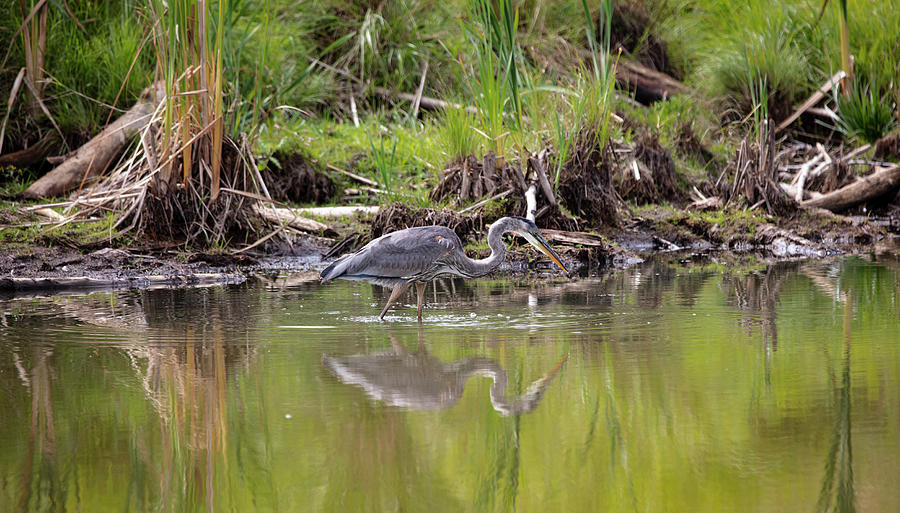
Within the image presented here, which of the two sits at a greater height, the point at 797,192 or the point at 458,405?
the point at 797,192

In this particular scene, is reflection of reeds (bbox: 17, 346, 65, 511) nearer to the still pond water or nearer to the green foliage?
the still pond water

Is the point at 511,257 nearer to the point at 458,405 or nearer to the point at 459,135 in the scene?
the point at 459,135

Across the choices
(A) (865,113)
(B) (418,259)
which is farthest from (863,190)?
(B) (418,259)

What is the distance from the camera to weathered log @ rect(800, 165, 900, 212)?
38.7 ft

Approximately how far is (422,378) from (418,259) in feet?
6.87

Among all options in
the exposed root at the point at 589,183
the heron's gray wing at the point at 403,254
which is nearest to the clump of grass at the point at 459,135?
the exposed root at the point at 589,183

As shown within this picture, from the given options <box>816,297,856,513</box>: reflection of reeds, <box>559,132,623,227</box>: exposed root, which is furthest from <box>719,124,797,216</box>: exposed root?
<box>816,297,856,513</box>: reflection of reeds

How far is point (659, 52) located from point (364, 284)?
10.2 metres

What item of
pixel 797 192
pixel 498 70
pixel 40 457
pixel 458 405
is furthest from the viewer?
pixel 797 192

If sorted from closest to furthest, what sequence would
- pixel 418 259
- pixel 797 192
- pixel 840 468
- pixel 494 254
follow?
pixel 840 468 → pixel 418 259 → pixel 494 254 → pixel 797 192

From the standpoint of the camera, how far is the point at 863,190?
38.9ft

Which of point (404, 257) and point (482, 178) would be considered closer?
point (404, 257)

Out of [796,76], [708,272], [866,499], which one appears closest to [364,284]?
[708,272]

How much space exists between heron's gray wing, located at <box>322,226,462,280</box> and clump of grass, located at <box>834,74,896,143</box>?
348 inches
